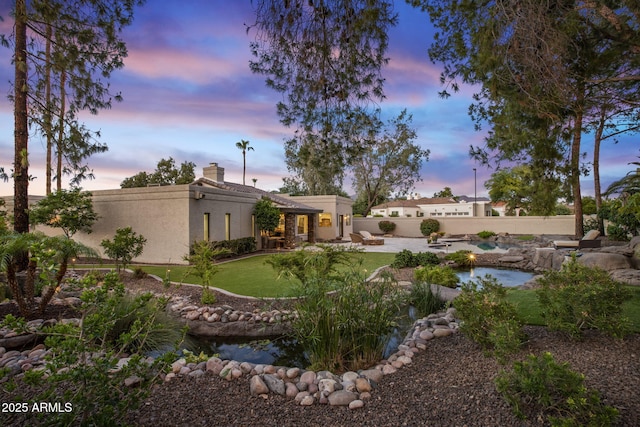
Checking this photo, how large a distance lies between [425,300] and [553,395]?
390cm

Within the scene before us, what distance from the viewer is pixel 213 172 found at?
747 inches

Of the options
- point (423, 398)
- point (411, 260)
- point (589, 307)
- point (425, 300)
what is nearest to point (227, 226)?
point (411, 260)

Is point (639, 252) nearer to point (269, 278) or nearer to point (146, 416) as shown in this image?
point (269, 278)

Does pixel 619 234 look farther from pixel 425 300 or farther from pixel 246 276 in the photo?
pixel 246 276

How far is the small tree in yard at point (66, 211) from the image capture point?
41.5ft

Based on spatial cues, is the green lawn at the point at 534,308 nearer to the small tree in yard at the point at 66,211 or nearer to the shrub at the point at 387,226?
the small tree in yard at the point at 66,211

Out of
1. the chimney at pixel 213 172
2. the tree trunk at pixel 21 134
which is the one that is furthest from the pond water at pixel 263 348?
the chimney at pixel 213 172

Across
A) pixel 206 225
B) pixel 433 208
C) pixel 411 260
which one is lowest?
pixel 411 260

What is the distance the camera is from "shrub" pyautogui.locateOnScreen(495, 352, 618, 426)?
2.23m

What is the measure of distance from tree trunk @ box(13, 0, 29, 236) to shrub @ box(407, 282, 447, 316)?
32.3 feet

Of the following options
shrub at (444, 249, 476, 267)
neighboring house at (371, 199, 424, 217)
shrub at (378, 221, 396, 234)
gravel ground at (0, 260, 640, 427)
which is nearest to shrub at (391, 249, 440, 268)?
shrub at (444, 249, 476, 267)

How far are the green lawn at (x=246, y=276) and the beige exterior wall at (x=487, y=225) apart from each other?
1613cm

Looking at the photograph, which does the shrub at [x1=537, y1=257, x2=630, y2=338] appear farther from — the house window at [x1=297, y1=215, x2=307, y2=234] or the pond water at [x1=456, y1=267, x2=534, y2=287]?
the house window at [x1=297, y1=215, x2=307, y2=234]

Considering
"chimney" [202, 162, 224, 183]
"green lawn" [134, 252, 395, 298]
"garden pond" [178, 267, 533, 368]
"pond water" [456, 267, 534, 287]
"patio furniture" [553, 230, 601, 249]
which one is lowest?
"garden pond" [178, 267, 533, 368]
